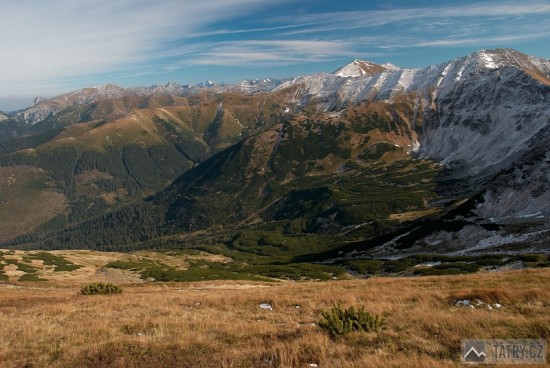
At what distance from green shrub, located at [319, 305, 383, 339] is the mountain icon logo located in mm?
4064

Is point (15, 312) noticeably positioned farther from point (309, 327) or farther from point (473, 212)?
point (473, 212)

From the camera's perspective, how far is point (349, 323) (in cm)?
1766

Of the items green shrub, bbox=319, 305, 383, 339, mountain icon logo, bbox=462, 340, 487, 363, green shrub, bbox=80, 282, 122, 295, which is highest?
mountain icon logo, bbox=462, 340, 487, 363

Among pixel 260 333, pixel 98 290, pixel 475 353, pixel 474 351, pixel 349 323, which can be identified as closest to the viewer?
pixel 475 353

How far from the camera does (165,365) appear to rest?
14.4m

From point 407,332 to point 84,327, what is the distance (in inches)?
607

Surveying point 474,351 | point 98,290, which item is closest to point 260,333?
point 474,351

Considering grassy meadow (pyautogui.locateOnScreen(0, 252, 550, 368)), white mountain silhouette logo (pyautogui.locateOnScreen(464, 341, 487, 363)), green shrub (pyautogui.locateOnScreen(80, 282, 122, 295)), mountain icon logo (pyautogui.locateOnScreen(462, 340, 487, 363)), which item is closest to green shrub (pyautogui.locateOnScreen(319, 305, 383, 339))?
grassy meadow (pyautogui.locateOnScreen(0, 252, 550, 368))

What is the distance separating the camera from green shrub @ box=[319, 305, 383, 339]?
17.3 metres

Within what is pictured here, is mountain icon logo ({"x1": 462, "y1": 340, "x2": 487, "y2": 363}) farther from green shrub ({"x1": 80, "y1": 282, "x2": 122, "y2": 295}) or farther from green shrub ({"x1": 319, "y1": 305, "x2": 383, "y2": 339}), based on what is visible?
green shrub ({"x1": 80, "y1": 282, "x2": 122, "y2": 295})

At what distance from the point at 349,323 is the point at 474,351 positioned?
520 cm

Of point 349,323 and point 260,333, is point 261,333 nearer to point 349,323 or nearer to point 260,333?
point 260,333

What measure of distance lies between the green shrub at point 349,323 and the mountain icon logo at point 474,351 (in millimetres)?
4064

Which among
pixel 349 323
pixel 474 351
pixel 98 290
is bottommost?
pixel 98 290
